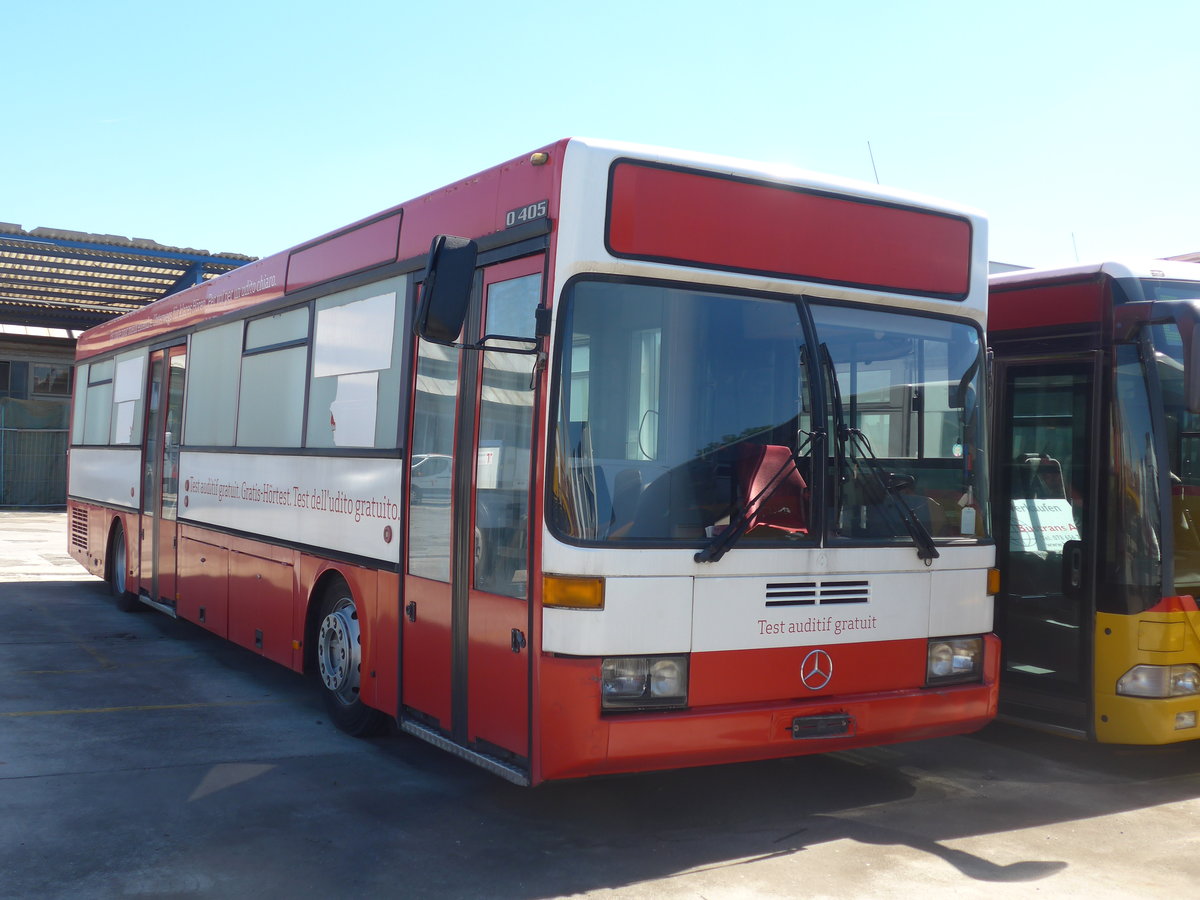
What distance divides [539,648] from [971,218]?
10.4 ft

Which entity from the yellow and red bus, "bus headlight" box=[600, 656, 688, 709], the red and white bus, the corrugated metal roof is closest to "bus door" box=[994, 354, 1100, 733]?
the yellow and red bus

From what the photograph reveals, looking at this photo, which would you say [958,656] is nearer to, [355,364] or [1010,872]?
[1010,872]

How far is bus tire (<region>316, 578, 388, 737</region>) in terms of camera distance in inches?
273

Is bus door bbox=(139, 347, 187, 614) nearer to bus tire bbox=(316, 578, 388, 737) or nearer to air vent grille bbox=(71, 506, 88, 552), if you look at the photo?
air vent grille bbox=(71, 506, 88, 552)

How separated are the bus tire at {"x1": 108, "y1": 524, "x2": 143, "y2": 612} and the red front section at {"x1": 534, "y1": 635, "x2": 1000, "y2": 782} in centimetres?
838

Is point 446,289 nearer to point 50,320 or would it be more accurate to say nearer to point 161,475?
point 161,475

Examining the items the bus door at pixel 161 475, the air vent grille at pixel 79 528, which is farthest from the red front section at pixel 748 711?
the air vent grille at pixel 79 528

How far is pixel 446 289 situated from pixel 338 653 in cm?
307

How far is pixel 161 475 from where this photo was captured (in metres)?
10.8

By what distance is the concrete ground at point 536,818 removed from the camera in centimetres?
471

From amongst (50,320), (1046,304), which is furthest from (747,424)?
(50,320)

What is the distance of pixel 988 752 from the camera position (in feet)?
23.4

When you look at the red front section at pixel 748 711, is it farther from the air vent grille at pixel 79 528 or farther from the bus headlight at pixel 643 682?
the air vent grille at pixel 79 528

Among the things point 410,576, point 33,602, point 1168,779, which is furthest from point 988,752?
point 33,602
